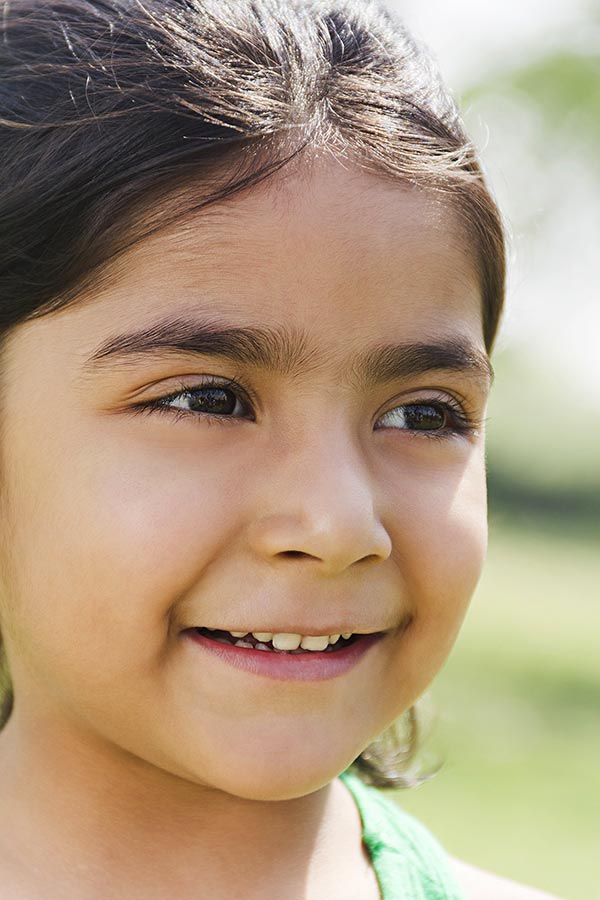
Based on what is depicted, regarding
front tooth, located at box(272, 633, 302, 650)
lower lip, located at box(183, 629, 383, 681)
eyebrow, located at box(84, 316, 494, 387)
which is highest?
eyebrow, located at box(84, 316, 494, 387)

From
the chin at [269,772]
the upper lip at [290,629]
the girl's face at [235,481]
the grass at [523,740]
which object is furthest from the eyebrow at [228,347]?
the grass at [523,740]

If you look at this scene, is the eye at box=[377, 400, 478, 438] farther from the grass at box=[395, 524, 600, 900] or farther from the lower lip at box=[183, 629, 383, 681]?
the grass at box=[395, 524, 600, 900]

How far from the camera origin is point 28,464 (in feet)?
5.74

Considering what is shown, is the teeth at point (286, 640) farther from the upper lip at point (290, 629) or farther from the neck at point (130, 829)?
the neck at point (130, 829)

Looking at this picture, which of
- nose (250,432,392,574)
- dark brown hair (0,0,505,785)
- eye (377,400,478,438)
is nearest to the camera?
nose (250,432,392,574)

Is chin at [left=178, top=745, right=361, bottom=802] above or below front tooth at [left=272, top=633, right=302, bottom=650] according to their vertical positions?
below

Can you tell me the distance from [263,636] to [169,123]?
2.44 feet

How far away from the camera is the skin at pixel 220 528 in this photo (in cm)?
165

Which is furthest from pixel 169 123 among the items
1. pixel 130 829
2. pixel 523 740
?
pixel 523 740

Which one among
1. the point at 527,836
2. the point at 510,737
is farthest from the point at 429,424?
the point at 510,737

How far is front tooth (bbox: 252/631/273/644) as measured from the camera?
1.69 meters

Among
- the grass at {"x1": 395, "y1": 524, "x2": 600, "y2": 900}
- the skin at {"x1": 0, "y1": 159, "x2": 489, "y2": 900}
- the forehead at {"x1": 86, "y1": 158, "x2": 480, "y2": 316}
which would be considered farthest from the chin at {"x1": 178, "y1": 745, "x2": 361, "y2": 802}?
the grass at {"x1": 395, "y1": 524, "x2": 600, "y2": 900}

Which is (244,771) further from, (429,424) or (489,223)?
(489,223)

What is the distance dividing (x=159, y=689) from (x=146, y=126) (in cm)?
80
